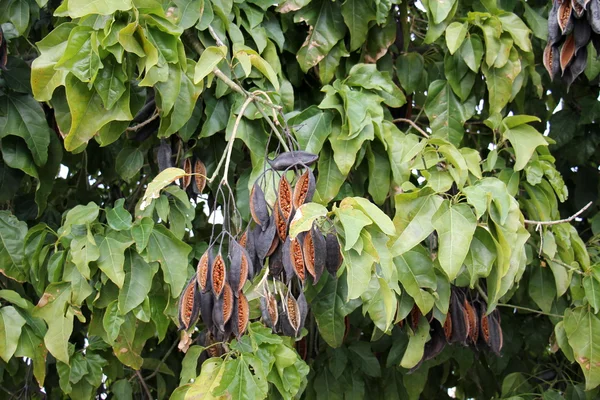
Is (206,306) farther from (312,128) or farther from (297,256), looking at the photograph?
(312,128)

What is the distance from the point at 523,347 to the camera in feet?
9.98

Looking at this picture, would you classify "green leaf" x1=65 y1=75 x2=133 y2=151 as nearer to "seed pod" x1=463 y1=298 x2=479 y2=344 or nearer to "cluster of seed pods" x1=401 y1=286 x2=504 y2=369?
"cluster of seed pods" x1=401 y1=286 x2=504 y2=369

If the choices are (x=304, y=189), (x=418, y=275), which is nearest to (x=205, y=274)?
(x=304, y=189)

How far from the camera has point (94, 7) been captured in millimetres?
1606

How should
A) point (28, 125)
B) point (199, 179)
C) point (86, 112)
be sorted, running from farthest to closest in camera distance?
point (28, 125) < point (199, 179) < point (86, 112)

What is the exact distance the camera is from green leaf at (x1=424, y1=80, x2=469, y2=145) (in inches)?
90.4

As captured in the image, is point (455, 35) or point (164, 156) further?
point (455, 35)

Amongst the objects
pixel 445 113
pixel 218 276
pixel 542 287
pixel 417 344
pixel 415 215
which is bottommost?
pixel 542 287

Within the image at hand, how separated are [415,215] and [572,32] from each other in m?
0.58

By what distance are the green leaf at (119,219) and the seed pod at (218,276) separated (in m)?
0.50

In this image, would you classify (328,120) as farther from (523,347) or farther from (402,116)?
(523,347)

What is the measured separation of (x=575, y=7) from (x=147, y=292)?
1.12 metres

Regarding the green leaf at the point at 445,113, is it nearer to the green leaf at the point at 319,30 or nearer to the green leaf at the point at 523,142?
the green leaf at the point at 523,142

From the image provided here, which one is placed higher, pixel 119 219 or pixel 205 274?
pixel 205 274
